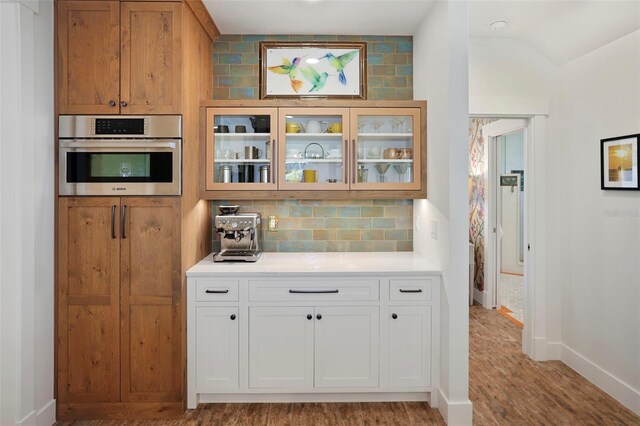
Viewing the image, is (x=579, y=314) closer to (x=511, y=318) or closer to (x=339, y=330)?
(x=511, y=318)

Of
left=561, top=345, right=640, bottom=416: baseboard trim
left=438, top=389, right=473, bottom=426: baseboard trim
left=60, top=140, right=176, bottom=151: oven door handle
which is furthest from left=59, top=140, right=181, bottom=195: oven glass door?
left=561, top=345, right=640, bottom=416: baseboard trim

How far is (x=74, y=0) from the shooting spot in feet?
8.36

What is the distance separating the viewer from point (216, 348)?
2.65 m

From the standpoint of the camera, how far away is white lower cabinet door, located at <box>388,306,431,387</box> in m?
2.66

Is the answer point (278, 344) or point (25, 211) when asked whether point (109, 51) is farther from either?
point (278, 344)

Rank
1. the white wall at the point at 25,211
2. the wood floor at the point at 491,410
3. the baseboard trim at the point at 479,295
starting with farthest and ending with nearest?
1. the baseboard trim at the point at 479,295
2. the wood floor at the point at 491,410
3. the white wall at the point at 25,211

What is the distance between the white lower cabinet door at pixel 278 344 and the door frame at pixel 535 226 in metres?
2.06

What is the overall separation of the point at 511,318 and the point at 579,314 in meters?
1.46

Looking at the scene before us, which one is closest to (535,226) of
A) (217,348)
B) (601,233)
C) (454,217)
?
(601,233)

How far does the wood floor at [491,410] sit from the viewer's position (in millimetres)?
2535

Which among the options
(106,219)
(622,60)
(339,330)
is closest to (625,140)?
(622,60)

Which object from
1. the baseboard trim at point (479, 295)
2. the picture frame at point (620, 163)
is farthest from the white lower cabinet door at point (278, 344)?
the baseboard trim at point (479, 295)

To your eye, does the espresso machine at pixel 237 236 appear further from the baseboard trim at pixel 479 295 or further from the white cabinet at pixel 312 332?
the baseboard trim at pixel 479 295

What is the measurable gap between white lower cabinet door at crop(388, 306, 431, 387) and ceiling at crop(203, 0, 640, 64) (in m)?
2.12
